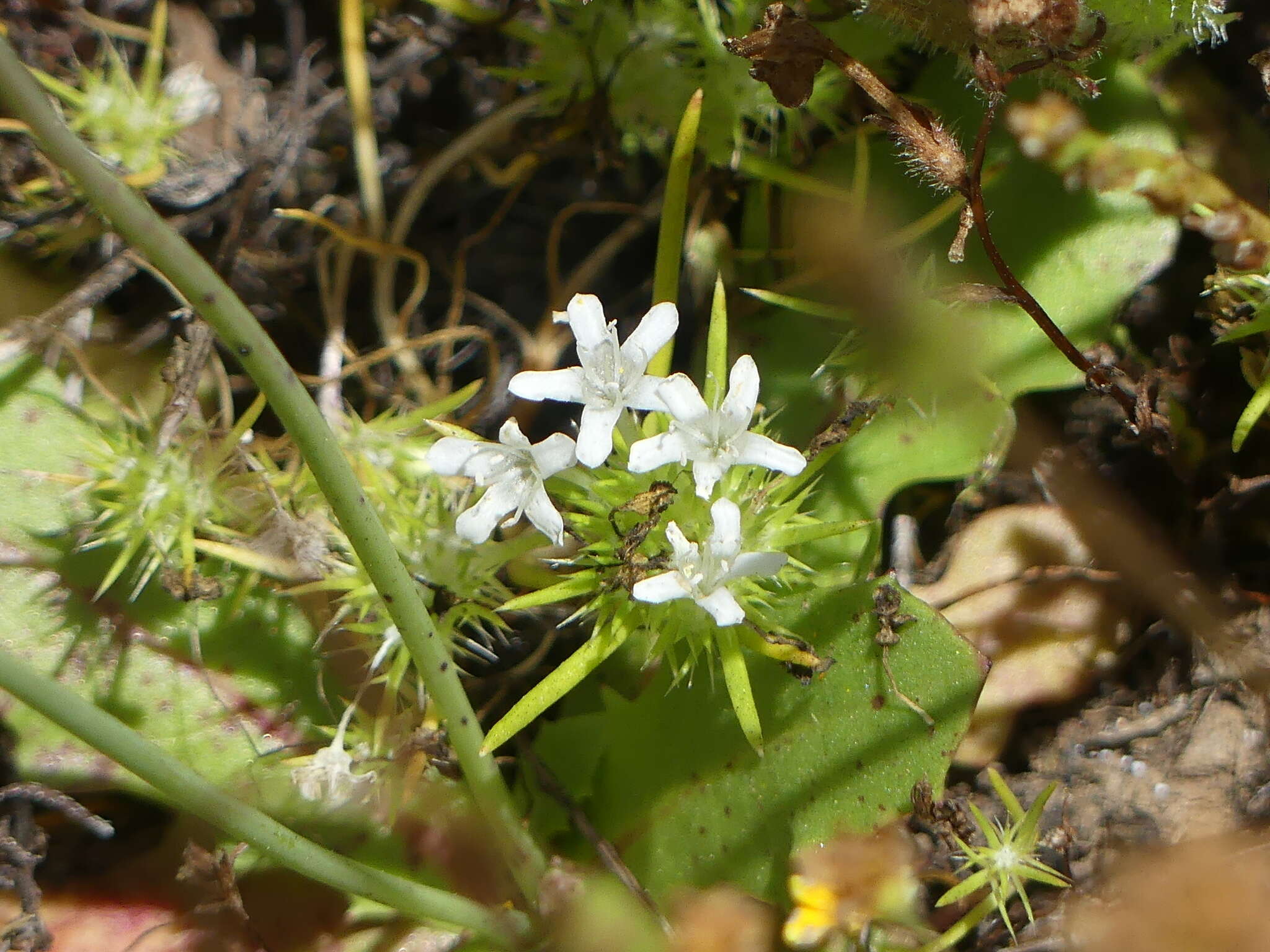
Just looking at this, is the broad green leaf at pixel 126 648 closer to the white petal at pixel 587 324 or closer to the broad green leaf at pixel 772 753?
the broad green leaf at pixel 772 753

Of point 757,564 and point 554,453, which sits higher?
point 554,453

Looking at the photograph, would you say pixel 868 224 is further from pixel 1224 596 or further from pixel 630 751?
pixel 630 751

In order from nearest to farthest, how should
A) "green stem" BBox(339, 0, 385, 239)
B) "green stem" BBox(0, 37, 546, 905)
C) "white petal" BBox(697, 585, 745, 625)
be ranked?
"green stem" BBox(0, 37, 546, 905), "white petal" BBox(697, 585, 745, 625), "green stem" BBox(339, 0, 385, 239)

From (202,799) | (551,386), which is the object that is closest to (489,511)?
(551,386)

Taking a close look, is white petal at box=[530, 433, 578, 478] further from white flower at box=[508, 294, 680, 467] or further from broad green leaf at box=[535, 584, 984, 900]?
broad green leaf at box=[535, 584, 984, 900]

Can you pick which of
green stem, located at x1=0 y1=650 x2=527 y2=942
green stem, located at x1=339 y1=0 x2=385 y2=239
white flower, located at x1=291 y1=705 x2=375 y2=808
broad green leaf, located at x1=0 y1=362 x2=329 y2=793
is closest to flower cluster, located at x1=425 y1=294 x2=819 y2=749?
green stem, located at x1=0 y1=650 x2=527 y2=942

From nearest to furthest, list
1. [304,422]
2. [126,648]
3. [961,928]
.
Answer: [304,422], [961,928], [126,648]

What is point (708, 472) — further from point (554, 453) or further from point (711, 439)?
point (554, 453)

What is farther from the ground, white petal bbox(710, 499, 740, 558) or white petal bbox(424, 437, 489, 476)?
white petal bbox(424, 437, 489, 476)
